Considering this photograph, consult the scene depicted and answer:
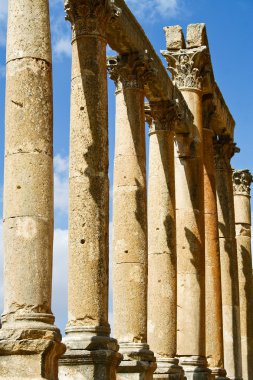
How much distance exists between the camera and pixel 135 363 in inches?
1144

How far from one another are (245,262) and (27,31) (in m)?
34.6

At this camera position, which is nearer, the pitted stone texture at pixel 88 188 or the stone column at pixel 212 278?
the pitted stone texture at pixel 88 188

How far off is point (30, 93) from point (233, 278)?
26.3 m

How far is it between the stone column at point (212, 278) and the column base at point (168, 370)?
6.43 meters

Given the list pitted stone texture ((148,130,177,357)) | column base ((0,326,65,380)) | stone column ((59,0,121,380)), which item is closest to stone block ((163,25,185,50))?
pitted stone texture ((148,130,177,357))

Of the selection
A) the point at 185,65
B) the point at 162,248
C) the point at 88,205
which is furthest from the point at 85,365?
the point at 185,65

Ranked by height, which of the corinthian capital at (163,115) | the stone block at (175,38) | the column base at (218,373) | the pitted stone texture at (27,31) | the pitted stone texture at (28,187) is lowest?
the column base at (218,373)

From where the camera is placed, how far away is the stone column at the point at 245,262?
169 ft

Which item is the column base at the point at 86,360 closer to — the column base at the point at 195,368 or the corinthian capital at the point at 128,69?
the corinthian capital at the point at 128,69

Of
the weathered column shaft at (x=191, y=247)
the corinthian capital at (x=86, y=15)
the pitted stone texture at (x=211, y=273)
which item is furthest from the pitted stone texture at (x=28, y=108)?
the pitted stone texture at (x=211, y=273)

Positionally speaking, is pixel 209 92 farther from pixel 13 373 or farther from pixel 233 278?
pixel 13 373

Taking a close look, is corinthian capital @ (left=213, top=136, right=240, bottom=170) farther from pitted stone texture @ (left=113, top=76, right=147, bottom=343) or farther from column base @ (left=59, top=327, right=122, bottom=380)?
column base @ (left=59, top=327, right=122, bottom=380)

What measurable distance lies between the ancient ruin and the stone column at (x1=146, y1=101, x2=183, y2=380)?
51mm

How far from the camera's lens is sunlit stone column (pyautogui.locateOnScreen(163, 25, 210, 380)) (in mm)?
37125
